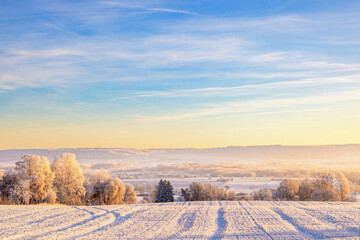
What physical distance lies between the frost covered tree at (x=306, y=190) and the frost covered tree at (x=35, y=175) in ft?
189

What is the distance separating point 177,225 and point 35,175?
A: 3766 centimetres

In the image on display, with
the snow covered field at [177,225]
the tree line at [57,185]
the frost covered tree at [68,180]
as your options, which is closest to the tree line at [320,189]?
the tree line at [57,185]

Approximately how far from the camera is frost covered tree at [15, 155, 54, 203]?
6125cm

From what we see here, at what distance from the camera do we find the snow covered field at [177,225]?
28.0 meters

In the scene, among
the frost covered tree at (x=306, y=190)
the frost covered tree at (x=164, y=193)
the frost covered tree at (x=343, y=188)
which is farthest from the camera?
the frost covered tree at (x=306, y=190)

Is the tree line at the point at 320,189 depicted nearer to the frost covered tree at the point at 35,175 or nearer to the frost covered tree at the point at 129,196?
the frost covered tree at the point at 129,196

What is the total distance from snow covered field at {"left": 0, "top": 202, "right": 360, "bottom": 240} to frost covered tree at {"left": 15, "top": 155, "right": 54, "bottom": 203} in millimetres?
19348

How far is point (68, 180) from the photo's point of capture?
225 feet

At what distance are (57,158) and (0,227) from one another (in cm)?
4015

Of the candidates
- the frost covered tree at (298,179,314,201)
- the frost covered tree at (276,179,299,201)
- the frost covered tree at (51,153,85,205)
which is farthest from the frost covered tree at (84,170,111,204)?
the frost covered tree at (298,179,314,201)

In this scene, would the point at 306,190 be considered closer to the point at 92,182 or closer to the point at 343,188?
the point at 343,188

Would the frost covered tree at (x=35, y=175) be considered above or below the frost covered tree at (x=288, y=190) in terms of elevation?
above

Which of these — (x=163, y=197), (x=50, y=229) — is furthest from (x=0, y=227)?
(x=163, y=197)

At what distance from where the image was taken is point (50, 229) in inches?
1202
